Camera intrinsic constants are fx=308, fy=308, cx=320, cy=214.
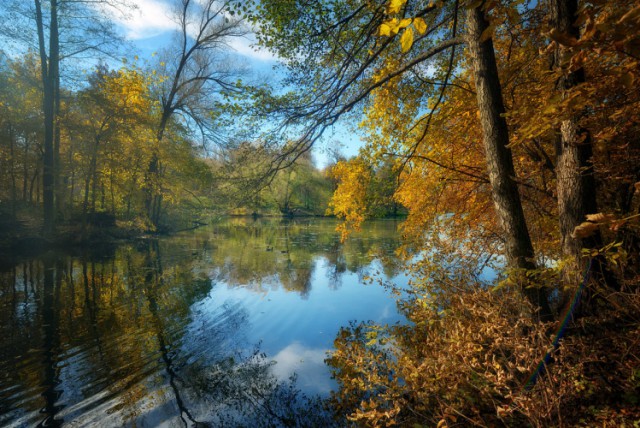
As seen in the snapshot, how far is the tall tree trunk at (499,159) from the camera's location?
11.8 ft

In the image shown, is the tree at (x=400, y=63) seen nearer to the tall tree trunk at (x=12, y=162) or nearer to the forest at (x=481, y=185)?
the forest at (x=481, y=185)

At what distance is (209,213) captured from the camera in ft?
20.1

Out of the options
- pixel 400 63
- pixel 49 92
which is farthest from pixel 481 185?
pixel 49 92

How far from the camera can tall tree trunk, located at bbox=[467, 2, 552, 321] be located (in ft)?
11.8

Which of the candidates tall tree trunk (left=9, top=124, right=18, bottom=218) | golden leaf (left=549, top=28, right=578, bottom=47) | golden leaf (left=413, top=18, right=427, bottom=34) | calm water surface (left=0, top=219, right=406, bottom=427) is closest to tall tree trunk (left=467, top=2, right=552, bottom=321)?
golden leaf (left=549, top=28, right=578, bottom=47)

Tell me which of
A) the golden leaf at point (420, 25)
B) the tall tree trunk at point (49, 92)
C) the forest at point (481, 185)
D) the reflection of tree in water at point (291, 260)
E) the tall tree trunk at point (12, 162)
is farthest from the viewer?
the tall tree trunk at point (12, 162)

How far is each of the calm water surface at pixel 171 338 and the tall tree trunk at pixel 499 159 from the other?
10.8ft

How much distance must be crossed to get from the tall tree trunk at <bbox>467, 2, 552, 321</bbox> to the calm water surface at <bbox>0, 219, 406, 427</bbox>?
329 centimetres

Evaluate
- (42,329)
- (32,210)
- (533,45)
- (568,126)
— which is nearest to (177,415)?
(42,329)

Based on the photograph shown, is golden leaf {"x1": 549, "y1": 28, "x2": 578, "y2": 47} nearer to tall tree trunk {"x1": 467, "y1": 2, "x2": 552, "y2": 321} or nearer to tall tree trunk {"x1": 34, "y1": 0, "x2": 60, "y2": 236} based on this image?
tall tree trunk {"x1": 467, "y1": 2, "x2": 552, "y2": 321}

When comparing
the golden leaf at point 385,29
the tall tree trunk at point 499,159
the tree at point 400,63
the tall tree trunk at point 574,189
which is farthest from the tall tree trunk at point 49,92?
the tall tree trunk at point 574,189

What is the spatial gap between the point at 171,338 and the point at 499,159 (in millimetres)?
6630

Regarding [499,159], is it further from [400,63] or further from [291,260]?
[291,260]

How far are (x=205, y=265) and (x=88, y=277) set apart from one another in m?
4.07
